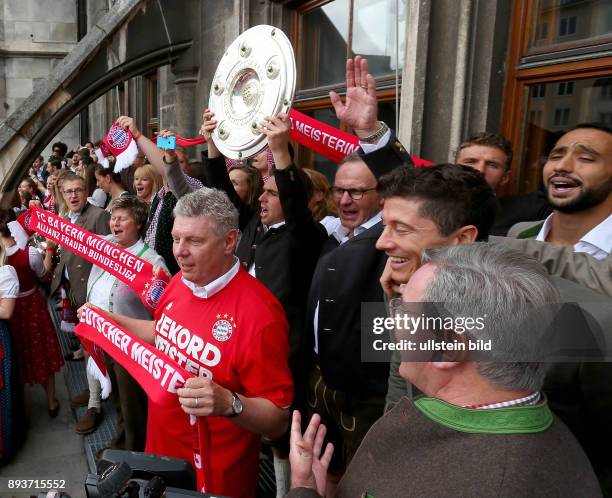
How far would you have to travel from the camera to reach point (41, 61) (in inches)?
616

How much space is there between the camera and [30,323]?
13.1ft

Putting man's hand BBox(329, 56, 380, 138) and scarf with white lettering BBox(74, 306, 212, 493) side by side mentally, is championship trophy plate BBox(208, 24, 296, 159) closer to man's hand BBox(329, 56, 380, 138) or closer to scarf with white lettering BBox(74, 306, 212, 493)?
man's hand BBox(329, 56, 380, 138)

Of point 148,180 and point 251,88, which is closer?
point 251,88

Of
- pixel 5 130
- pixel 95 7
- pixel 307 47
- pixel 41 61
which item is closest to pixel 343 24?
pixel 307 47

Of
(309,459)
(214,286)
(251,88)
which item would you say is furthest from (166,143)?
(309,459)

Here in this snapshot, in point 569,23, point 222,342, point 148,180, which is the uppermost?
point 569,23

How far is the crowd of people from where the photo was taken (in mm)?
851

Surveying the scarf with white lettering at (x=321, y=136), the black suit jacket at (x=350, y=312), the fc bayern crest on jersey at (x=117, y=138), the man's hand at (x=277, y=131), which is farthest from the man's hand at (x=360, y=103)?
the fc bayern crest on jersey at (x=117, y=138)

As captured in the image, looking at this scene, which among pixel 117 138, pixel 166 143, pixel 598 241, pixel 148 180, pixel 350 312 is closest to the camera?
pixel 598 241

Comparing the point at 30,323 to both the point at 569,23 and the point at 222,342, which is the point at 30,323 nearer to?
the point at 222,342

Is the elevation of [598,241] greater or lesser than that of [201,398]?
greater

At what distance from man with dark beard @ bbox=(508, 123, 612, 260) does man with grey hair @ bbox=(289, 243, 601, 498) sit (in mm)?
966

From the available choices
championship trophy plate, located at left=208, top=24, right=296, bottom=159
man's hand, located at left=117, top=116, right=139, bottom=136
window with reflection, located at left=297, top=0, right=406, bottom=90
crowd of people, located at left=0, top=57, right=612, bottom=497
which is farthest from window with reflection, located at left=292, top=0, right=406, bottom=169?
man's hand, located at left=117, top=116, right=139, bottom=136

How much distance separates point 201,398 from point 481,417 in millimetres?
964
